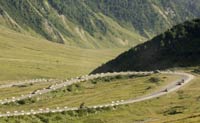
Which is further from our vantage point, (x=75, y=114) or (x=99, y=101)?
(x=99, y=101)

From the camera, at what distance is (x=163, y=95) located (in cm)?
18525

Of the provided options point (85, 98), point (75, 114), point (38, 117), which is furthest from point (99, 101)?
point (38, 117)

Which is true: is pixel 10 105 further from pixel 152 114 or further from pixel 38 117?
pixel 152 114

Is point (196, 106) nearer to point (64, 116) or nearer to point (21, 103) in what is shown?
point (64, 116)

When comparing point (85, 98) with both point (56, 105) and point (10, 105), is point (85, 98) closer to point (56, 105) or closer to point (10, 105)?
point (56, 105)

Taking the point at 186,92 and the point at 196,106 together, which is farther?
the point at 186,92

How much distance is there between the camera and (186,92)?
188125 mm

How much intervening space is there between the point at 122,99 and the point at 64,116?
3420 centimetres

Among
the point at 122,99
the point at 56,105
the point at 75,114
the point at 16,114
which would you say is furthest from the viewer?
the point at 122,99

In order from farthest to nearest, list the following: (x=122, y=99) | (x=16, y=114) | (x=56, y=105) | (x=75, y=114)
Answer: (x=122, y=99), (x=56, y=105), (x=75, y=114), (x=16, y=114)

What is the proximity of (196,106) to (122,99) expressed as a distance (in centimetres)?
3178

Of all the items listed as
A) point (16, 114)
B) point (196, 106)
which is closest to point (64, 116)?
point (16, 114)

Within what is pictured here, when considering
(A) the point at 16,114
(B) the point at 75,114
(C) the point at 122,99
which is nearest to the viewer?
(A) the point at 16,114

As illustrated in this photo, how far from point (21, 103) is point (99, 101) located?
27791 millimetres
